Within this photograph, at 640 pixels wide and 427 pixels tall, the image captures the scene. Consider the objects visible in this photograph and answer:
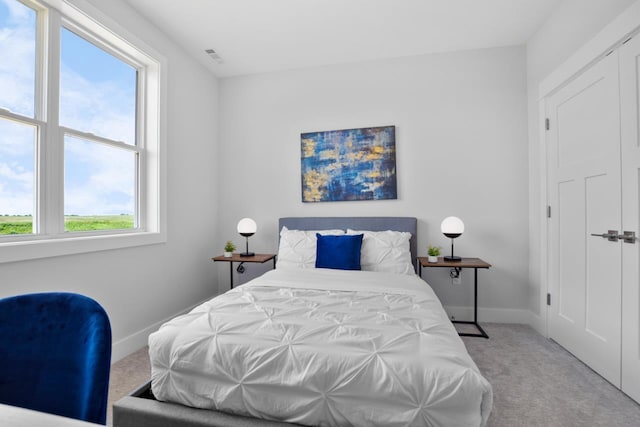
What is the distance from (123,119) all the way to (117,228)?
0.99 m

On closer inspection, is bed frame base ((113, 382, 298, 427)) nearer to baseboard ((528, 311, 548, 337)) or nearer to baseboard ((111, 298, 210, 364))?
baseboard ((111, 298, 210, 364))

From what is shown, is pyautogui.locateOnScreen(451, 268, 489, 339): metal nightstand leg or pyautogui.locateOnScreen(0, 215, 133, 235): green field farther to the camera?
pyautogui.locateOnScreen(451, 268, 489, 339): metal nightstand leg

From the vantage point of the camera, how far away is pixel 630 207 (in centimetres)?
183

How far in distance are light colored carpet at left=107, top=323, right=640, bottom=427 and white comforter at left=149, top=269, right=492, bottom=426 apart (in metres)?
0.83

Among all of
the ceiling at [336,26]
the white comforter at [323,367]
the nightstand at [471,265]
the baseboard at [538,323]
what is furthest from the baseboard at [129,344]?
the baseboard at [538,323]

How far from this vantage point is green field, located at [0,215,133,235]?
1.83 meters

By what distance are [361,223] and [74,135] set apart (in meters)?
2.64

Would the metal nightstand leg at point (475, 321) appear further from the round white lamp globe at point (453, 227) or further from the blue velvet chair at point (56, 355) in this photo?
the blue velvet chair at point (56, 355)

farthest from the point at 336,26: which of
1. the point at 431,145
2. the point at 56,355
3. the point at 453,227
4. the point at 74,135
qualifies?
the point at 56,355

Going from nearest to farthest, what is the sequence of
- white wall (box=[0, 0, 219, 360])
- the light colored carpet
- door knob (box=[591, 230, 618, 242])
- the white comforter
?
1. the white comforter
2. the light colored carpet
3. door knob (box=[591, 230, 618, 242])
4. white wall (box=[0, 0, 219, 360])

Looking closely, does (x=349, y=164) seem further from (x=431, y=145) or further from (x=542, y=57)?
(x=542, y=57)

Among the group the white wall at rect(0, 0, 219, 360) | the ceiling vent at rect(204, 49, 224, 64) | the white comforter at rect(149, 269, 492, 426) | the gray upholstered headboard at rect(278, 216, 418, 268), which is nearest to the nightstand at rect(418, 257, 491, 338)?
the gray upholstered headboard at rect(278, 216, 418, 268)

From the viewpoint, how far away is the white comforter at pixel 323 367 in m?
1.06

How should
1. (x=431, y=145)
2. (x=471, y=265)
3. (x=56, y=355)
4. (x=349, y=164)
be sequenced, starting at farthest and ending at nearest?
(x=349, y=164) → (x=431, y=145) → (x=471, y=265) → (x=56, y=355)
